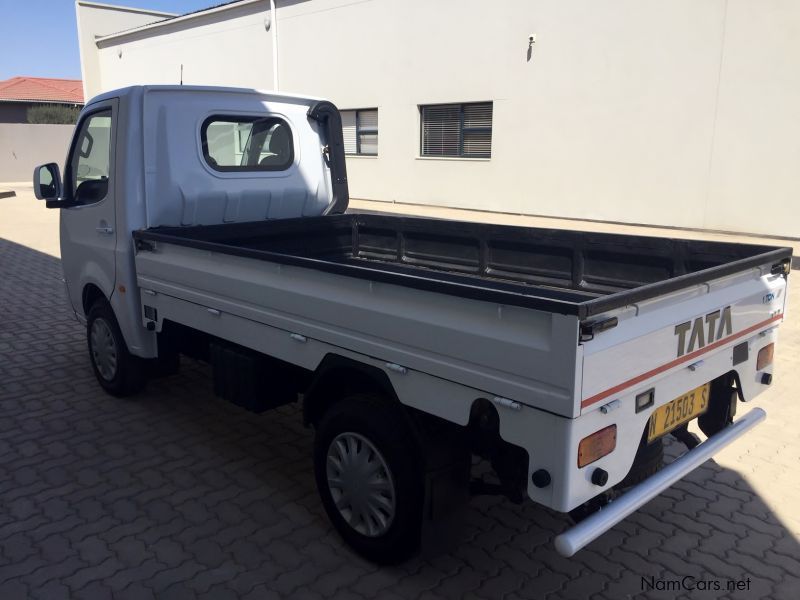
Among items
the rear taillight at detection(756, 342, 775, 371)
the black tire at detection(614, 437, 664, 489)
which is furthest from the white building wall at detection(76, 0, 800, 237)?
the black tire at detection(614, 437, 664, 489)

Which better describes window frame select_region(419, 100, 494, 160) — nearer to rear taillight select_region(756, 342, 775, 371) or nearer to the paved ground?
the paved ground

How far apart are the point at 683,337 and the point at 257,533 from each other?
2152 millimetres

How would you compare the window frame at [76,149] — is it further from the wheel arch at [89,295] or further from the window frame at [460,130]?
the window frame at [460,130]

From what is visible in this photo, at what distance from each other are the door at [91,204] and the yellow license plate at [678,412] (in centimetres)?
345

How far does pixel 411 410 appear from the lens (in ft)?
9.06

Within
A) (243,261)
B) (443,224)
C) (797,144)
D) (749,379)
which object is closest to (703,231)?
(797,144)

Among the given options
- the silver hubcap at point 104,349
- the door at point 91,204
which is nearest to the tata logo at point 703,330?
the door at point 91,204

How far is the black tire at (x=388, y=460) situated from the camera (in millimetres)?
2779

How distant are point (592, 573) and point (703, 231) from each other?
36.7 feet

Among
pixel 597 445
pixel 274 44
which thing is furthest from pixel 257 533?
pixel 274 44

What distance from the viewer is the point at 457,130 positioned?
16.8m

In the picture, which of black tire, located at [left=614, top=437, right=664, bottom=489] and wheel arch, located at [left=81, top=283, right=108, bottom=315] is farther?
wheel arch, located at [left=81, top=283, right=108, bottom=315]

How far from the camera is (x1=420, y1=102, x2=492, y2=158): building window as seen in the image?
16.2 metres

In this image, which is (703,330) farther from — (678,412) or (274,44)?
(274,44)
